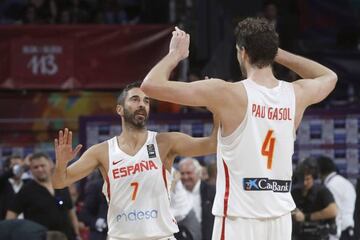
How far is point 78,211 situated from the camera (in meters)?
14.6

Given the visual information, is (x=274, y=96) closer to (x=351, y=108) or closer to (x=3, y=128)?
(x=351, y=108)

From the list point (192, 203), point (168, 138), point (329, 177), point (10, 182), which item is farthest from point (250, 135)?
point (10, 182)

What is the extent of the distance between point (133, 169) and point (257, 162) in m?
2.01

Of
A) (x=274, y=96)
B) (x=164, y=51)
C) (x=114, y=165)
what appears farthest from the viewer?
(x=164, y=51)

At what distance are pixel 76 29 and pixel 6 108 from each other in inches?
63.9

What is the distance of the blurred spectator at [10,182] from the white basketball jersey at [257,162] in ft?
22.2

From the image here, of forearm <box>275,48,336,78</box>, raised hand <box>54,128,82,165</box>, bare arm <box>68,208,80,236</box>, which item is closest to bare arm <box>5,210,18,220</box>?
bare arm <box>68,208,80,236</box>

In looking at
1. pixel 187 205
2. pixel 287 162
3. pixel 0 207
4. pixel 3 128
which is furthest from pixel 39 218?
pixel 287 162

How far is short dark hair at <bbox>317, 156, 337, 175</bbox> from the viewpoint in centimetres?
1298

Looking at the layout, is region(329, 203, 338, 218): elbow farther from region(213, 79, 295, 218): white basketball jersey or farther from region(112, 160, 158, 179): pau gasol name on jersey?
region(213, 79, 295, 218): white basketball jersey

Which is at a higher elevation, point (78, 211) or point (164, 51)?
point (164, 51)

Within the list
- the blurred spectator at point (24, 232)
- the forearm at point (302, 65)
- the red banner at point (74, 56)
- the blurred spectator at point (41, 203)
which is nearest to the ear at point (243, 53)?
the forearm at point (302, 65)

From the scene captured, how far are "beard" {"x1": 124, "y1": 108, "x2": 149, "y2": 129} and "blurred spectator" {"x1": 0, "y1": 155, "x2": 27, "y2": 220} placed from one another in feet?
15.4

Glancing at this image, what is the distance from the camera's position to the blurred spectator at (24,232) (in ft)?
36.8
